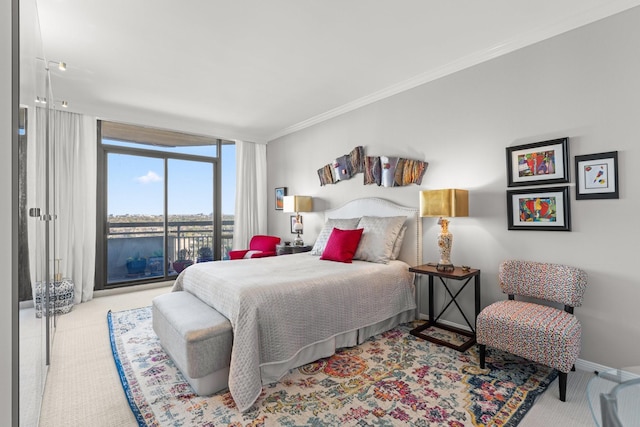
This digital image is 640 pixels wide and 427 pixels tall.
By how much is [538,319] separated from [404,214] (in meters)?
1.72

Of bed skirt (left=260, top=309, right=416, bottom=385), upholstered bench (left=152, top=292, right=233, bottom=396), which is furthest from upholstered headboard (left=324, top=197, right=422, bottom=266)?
upholstered bench (left=152, top=292, right=233, bottom=396)

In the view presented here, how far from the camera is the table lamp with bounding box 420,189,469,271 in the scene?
9.09 feet

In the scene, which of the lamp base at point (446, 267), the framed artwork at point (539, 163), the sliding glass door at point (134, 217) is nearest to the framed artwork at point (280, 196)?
the sliding glass door at point (134, 217)

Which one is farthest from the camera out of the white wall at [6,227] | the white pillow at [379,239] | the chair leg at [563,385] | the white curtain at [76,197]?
the white curtain at [76,197]

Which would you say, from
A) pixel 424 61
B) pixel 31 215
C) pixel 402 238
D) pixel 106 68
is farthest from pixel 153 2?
pixel 402 238

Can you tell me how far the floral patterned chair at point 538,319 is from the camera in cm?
191

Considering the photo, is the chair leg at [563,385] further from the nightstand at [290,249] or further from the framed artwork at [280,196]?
the framed artwork at [280,196]

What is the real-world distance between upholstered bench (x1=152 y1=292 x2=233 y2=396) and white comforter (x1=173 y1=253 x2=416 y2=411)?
107 mm

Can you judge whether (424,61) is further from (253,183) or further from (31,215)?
(253,183)

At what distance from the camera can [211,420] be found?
1.78 m

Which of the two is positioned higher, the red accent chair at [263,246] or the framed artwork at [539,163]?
the framed artwork at [539,163]

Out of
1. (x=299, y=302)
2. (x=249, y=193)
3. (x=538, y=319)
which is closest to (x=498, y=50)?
(x=538, y=319)

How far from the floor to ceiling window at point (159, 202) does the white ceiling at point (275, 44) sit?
851mm

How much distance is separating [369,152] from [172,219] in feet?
11.5
